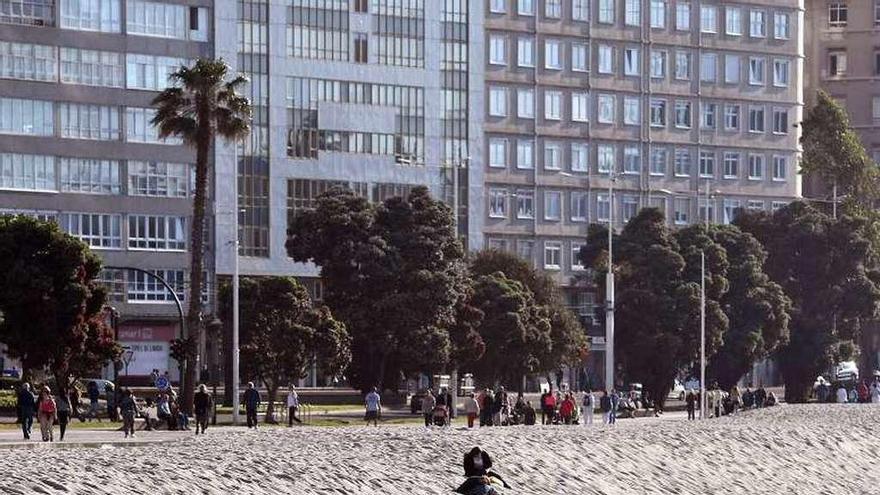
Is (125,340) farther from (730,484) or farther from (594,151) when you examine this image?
(730,484)

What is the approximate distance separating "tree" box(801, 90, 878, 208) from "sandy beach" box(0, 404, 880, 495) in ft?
193

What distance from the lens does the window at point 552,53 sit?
152 metres

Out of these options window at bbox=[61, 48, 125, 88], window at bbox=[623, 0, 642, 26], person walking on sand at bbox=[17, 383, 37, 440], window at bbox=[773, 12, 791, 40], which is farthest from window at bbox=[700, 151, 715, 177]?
person walking on sand at bbox=[17, 383, 37, 440]

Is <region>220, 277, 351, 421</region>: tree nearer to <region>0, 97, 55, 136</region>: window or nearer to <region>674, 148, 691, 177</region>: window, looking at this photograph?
<region>0, 97, 55, 136</region>: window

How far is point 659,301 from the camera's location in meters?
119

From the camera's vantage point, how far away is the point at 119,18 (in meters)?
129

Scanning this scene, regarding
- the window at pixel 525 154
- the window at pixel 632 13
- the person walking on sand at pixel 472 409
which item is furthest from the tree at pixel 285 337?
the window at pixel 632 13

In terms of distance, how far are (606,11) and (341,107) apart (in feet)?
75.6

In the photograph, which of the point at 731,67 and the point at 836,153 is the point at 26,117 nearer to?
the point at 836,153

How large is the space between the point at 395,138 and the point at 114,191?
63.1 ft

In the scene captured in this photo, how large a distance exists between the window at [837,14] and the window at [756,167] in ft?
71.2

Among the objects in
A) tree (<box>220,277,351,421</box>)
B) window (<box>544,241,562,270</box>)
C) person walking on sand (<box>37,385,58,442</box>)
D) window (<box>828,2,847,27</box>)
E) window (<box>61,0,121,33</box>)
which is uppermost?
window (<box>828,2,847,27</box>)

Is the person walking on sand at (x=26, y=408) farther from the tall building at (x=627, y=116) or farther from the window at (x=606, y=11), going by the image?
the window at (x=606, y=11)

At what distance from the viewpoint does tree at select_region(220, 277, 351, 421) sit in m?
92.4
